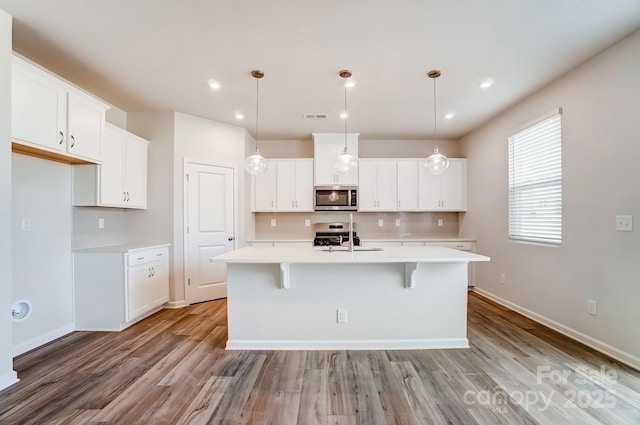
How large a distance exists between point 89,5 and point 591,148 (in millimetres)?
4246

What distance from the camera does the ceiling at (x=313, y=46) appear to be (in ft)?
6.70

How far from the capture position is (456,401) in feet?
6.32

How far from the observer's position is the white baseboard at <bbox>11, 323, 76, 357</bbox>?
2.59m

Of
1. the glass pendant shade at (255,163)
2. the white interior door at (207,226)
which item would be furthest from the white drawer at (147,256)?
the glass pendant shade at (255,163)

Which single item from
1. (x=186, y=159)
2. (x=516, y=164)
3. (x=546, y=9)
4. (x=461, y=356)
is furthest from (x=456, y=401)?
(x=186, y=159)

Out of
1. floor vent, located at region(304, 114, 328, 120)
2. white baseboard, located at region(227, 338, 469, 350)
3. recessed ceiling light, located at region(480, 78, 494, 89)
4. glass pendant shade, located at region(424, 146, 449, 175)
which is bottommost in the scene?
white baseboard, located at region(227, 338, 469, 350)

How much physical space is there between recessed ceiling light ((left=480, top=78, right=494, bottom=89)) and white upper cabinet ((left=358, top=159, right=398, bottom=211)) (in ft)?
6.45

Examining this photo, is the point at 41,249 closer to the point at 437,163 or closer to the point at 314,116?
the point at 314,116

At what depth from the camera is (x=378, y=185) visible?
5027 mm

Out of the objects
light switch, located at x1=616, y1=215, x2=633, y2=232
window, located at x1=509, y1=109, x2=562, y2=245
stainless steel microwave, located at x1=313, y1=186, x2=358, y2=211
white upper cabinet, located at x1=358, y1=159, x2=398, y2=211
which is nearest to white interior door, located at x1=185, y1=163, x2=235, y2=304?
stainless steel microwave, located at x1=313, y1=186, x2=358, y2=211

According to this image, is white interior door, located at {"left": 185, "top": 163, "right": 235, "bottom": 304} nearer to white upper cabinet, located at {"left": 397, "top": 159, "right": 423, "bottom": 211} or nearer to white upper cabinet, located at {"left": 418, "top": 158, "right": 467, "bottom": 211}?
white upper cabinet, located at {"left": 397, "top": 159, "right": 423, "bottom": 211}

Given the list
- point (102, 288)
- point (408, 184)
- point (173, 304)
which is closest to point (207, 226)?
point (173, 304)

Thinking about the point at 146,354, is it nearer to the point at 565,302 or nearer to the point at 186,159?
the point at 186,159

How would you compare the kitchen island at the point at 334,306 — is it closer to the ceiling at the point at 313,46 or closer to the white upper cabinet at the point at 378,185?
the ceiling at the point at 313,46
